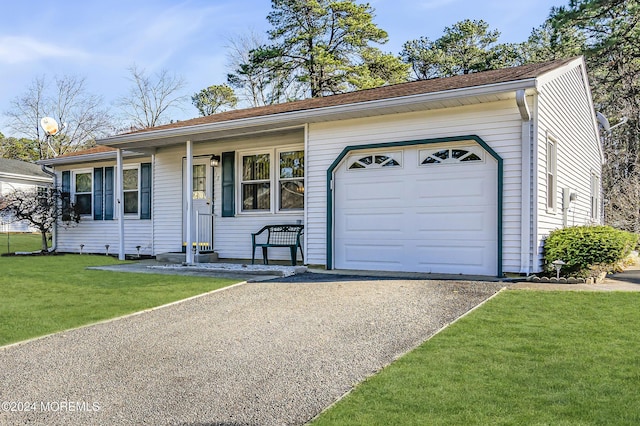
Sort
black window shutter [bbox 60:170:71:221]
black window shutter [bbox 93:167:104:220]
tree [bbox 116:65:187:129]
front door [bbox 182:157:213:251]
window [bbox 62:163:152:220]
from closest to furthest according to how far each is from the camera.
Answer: front door [bbox 182:157:213:251], window [bbox 62:163:152:220], black window shutter [bbox 93:167:104:220], black window shutter [bbox 60:170:71:221], tree [bbox 116:65:187:129]

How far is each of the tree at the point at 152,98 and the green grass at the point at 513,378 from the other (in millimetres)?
32634

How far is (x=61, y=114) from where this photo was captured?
36250 mm

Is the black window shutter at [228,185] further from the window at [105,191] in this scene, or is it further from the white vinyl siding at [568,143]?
the white vinyl siding at [568,143]

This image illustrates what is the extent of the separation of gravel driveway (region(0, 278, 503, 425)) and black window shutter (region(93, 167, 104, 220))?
8687mm

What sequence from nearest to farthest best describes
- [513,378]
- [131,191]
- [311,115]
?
[513,378] → [311,115] → [131,191]

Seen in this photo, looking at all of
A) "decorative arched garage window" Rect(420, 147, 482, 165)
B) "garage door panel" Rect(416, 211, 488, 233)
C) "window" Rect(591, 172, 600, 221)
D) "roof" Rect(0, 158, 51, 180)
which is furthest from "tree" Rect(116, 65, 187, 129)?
"garage door panel" Rect(416, 211, 488, 233)

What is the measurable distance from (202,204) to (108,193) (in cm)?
349

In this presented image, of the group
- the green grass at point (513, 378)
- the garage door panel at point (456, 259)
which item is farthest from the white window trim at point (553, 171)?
the green grass at point (513, 378)

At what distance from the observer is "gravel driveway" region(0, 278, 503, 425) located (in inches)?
121

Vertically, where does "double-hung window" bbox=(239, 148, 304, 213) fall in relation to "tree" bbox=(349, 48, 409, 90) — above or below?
below

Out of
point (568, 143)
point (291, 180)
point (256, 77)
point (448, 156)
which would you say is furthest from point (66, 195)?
point (256, 77)

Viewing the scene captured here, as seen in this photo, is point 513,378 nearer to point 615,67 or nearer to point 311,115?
point 311,115

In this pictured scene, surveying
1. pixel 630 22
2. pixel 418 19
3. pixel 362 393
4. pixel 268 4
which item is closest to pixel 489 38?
pixel 418 19

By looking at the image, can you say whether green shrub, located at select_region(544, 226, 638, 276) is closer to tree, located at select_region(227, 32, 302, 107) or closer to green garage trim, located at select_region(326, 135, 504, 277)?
green garage trim, located at select_region(326, 135, 504, 277)
